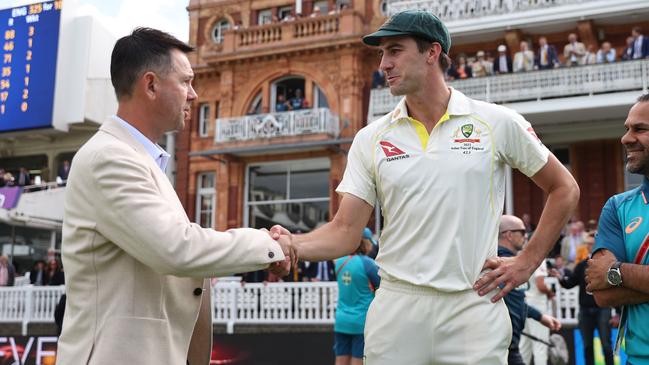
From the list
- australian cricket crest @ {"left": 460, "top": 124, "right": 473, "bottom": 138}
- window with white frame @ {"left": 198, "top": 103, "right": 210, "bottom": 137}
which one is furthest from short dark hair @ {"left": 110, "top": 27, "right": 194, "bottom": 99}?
window with white frame @ {"left": 198, "top": 103, "right": 210, "bottom": 137}

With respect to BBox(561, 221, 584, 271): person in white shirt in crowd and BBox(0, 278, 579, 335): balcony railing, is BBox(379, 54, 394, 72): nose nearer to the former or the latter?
BBox(0, 278, 579, 335): balcony railing

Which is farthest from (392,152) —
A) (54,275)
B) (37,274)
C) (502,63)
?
(37,274)

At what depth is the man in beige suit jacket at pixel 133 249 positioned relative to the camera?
2.54m

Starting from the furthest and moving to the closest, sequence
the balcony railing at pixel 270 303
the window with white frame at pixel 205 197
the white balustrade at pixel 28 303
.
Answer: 1. the window with white frame at pixel 205 197
2. the white balustrade at pixel 28 303
3. the balcony railing at pixel 270 303

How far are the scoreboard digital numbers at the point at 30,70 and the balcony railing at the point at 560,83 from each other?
14.6m

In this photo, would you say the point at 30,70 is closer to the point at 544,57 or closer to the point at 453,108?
the point at 544,57

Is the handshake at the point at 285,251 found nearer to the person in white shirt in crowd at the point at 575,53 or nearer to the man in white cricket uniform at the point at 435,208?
the man in white cricket uniform at the point at 435,208

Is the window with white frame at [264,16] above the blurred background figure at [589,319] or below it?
above

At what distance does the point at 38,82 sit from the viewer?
24.7m

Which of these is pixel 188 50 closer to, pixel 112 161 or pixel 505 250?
pixel 112 161

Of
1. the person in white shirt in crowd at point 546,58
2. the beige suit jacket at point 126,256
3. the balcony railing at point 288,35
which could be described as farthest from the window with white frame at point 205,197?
the beige suit jacket at point 126,256

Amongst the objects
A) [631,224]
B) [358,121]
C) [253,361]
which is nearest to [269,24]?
[358,121]

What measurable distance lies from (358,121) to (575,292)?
10819 mm

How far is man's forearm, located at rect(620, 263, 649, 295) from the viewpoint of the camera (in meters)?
3.26
